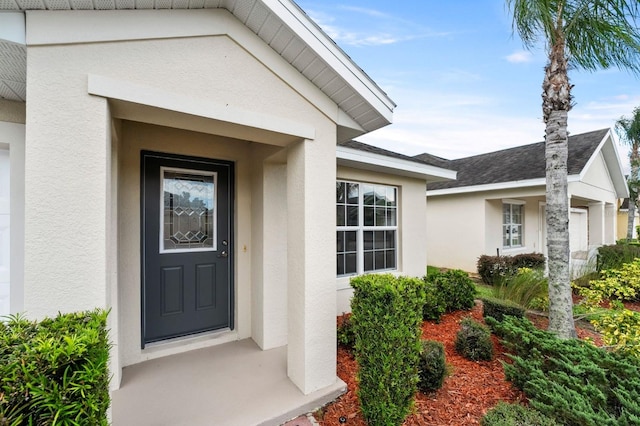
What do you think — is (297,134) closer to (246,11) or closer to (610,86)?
(246,11)

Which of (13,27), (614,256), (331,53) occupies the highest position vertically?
(331,53)

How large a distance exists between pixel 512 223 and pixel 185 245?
12.8m

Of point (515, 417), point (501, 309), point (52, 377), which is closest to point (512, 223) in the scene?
point (501, 309)

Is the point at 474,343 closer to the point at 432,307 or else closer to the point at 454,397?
the point at 454,397

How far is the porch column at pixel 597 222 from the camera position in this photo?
42.4ft

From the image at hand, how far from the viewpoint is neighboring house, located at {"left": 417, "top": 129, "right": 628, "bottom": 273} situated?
10.3 m

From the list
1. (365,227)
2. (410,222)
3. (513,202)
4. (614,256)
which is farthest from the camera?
(513,202)

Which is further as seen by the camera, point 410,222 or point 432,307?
point 410,222

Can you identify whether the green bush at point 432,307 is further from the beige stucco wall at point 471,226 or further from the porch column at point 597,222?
the porch column at point 597,222

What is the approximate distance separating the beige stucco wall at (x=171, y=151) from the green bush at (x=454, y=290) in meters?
3.55

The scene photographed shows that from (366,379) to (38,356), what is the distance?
250 cm

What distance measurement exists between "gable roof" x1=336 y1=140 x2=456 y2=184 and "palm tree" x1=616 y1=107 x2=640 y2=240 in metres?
17.4

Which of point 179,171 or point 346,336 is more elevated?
point 179,171

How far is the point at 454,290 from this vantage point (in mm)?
6152
